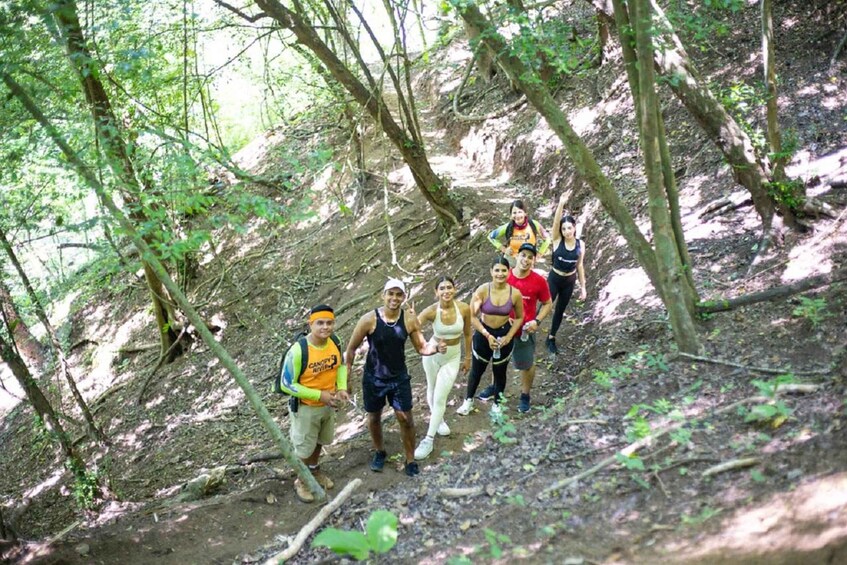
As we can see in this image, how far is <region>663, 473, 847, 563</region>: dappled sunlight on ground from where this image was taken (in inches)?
132

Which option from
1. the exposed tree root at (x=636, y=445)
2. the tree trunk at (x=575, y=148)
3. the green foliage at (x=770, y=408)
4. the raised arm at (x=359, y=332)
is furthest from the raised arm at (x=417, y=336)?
the green foliage at (x=770, y=408)

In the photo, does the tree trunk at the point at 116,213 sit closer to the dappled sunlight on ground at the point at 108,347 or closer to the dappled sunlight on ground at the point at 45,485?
the dappled sunlight on ground at the point at 45,485

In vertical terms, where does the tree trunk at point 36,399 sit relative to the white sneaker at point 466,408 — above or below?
above

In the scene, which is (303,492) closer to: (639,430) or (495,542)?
(495,542)

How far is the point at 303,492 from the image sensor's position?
Result: 251 inches

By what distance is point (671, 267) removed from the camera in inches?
237

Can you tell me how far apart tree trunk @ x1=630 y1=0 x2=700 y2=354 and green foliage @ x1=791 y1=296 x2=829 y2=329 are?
3.36ft

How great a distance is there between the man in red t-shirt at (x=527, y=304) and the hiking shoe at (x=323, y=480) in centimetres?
240

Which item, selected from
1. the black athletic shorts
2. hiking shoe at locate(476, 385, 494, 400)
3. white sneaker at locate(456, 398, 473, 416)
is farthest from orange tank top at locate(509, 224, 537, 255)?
the black athletic shorts

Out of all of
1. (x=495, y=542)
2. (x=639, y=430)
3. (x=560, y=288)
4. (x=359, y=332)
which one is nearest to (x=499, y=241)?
(x=560, y=288)

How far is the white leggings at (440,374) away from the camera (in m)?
6.66

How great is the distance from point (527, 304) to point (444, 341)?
1.35 metres

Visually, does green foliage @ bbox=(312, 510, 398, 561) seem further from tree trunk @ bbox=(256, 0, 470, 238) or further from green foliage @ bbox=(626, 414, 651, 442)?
tree trunk @ bbox=(256, 0, 470, 238)

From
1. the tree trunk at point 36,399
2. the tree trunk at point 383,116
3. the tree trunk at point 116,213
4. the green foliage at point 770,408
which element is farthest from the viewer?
the tree trunk at point 383,116
